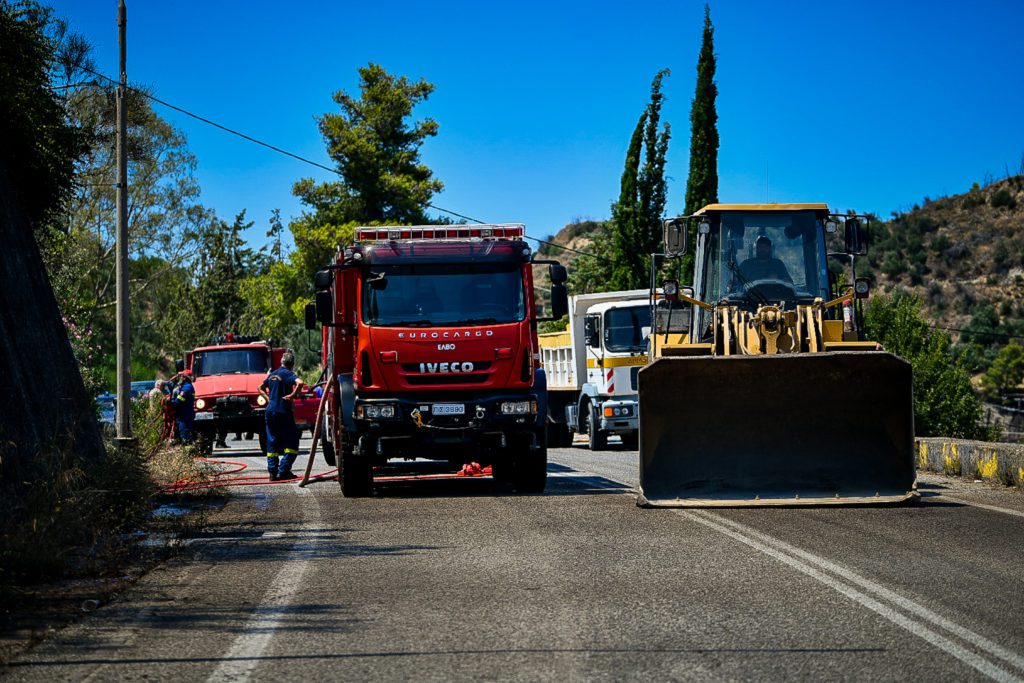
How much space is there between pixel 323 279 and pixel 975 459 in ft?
28.9

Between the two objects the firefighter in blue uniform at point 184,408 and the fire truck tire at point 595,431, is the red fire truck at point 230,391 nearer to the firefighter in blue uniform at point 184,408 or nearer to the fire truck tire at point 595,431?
the firefighter in blue uniform at point 184,408

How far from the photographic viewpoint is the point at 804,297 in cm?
1461

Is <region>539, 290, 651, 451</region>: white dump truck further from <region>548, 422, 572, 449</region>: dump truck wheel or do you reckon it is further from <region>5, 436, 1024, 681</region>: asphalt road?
<region>5, 436, 1024, 681</region>: asphalt road

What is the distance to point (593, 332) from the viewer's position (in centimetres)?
2642

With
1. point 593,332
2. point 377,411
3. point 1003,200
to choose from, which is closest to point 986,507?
point 377,411

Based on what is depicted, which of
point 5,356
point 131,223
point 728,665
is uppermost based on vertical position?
point 131,223

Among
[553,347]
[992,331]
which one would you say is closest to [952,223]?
[992,331]

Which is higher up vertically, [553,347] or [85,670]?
[553,347]

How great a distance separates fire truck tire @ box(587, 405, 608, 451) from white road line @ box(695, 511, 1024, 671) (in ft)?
50.1

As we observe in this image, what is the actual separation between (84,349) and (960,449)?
52.4 feet

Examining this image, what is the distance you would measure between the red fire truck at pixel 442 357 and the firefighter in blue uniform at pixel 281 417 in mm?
2817

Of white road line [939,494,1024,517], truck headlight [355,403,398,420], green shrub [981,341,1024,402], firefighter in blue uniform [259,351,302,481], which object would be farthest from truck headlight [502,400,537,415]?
green shrub [981,341,1024,402]

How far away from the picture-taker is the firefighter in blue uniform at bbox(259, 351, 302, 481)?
1825 cm

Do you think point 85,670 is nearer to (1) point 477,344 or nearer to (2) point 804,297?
(1) point 477,344
